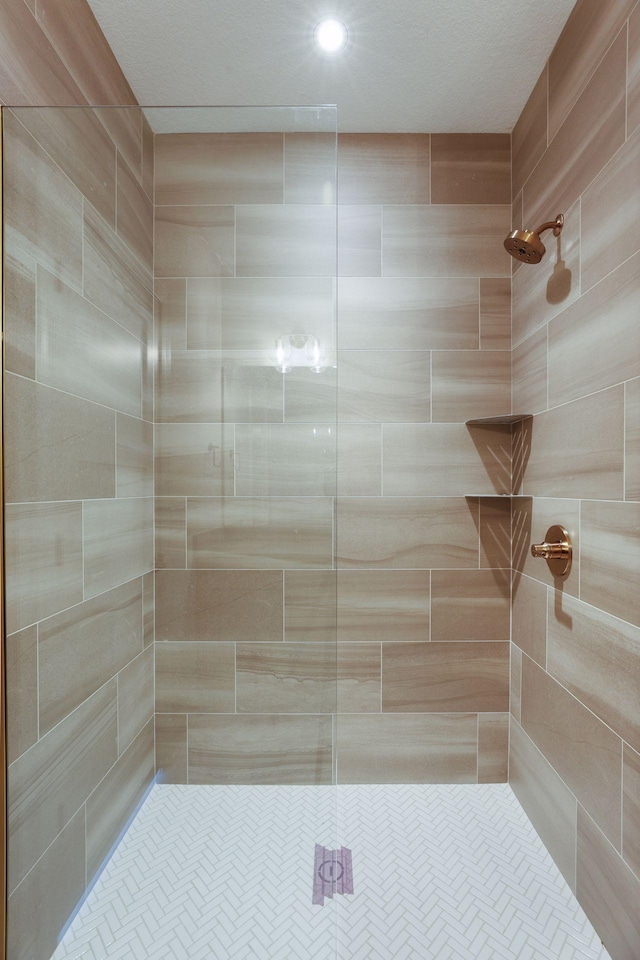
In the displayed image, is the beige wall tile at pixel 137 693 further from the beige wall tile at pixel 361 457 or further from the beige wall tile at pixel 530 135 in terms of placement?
the beige wall tile at pixel 530 135

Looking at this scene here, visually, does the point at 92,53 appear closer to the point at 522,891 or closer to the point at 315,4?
the point at 315,4

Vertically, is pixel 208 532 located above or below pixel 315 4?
below

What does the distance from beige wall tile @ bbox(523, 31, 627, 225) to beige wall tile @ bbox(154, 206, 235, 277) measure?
0.87m

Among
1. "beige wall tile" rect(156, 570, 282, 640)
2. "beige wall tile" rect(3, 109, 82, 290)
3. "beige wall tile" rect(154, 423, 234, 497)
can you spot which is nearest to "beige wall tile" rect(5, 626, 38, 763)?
"beige wall tile" rect(156, 570, 282, 640)

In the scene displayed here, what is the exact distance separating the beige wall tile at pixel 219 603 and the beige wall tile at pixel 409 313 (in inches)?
38.6

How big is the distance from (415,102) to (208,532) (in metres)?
1.51

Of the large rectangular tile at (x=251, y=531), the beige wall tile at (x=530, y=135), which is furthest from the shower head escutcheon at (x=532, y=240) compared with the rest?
the large rectangular tile at (x=251, y=531)

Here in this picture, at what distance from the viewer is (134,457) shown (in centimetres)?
104

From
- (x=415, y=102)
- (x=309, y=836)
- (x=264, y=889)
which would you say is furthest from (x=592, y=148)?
(x=264, y=889)

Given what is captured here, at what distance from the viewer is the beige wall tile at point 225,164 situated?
3.36 feet

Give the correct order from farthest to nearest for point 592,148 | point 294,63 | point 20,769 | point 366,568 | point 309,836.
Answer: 1. point 366,568
2. point 294,63
3. point 592,148
4. point 309,836
5. point 20,769

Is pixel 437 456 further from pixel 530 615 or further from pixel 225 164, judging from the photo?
pixel 225 164

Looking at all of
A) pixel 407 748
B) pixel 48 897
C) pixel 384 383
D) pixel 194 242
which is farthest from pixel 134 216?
pixel 407 748

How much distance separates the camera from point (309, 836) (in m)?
1.08
